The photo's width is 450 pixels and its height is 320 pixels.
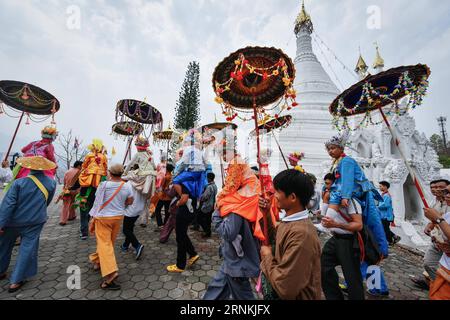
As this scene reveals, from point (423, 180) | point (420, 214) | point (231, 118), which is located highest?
point (231, 118)

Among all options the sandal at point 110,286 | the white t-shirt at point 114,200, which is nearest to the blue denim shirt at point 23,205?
the white t-shirt at point 114,200

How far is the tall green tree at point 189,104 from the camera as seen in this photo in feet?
66.1

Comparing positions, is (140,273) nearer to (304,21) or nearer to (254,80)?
(254,80)

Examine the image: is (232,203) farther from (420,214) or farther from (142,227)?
(420,214)

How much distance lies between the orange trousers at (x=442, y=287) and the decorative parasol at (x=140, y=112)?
7415 millimetres

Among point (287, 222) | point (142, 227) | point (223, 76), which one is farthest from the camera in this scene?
point (142, 227)

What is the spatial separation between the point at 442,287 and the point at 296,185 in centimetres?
218

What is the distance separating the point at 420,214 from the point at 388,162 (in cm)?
392

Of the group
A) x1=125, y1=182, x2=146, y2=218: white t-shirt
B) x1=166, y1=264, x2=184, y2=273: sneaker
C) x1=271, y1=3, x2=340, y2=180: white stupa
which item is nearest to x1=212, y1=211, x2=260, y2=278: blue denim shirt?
x1=166, y1=264, x2=184, y2=273: sneaker
